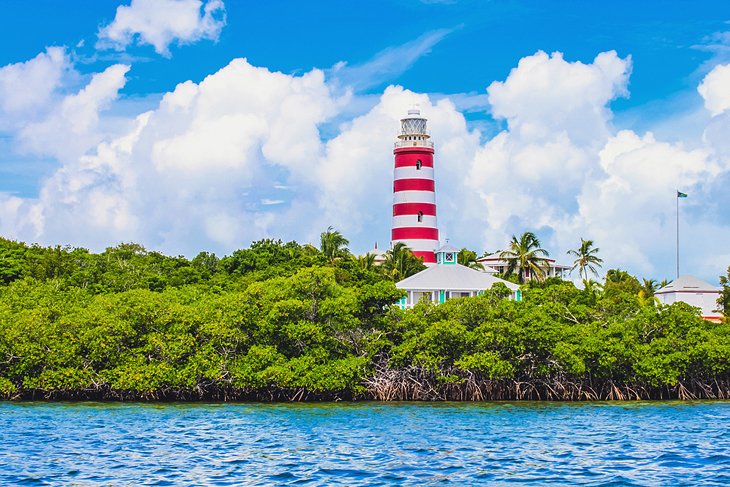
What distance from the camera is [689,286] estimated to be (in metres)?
84.9

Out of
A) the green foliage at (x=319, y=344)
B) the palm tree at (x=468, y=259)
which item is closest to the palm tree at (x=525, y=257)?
the palm tree at (x=468, y=259)

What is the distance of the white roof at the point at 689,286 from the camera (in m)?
84.1

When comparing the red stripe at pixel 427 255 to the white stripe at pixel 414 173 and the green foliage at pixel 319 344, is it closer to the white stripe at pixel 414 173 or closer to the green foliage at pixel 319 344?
A: the white stripe at pixel 414 173

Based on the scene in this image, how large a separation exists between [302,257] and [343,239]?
11.6 meters

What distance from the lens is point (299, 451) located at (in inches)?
1057

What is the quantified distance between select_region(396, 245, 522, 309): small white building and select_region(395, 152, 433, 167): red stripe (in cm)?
1063

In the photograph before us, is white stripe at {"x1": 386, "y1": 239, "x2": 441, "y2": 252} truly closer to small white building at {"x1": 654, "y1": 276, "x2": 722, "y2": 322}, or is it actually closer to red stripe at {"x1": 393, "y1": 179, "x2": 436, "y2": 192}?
red stripe at {"x1": 393, "y1": 179, "x2": 436, "y2": 192}

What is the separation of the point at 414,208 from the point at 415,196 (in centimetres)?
102

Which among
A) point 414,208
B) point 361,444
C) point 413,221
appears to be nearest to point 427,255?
point 413,221

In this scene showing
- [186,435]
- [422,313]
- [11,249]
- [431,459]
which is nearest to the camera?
[431,459]

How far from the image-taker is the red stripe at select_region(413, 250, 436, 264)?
252 feet

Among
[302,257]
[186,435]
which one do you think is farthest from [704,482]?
[302,257]

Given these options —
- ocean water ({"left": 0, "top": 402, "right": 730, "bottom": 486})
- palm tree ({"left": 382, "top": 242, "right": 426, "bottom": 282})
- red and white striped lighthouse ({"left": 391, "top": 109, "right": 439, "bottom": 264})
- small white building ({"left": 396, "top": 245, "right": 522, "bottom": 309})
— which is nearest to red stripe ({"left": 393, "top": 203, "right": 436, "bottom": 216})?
red and white striped lighthouse ({"left": 391, "top": 109, "right": 439, "bottom": 264})

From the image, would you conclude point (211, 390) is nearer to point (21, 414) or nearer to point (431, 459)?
point (21, 414)
